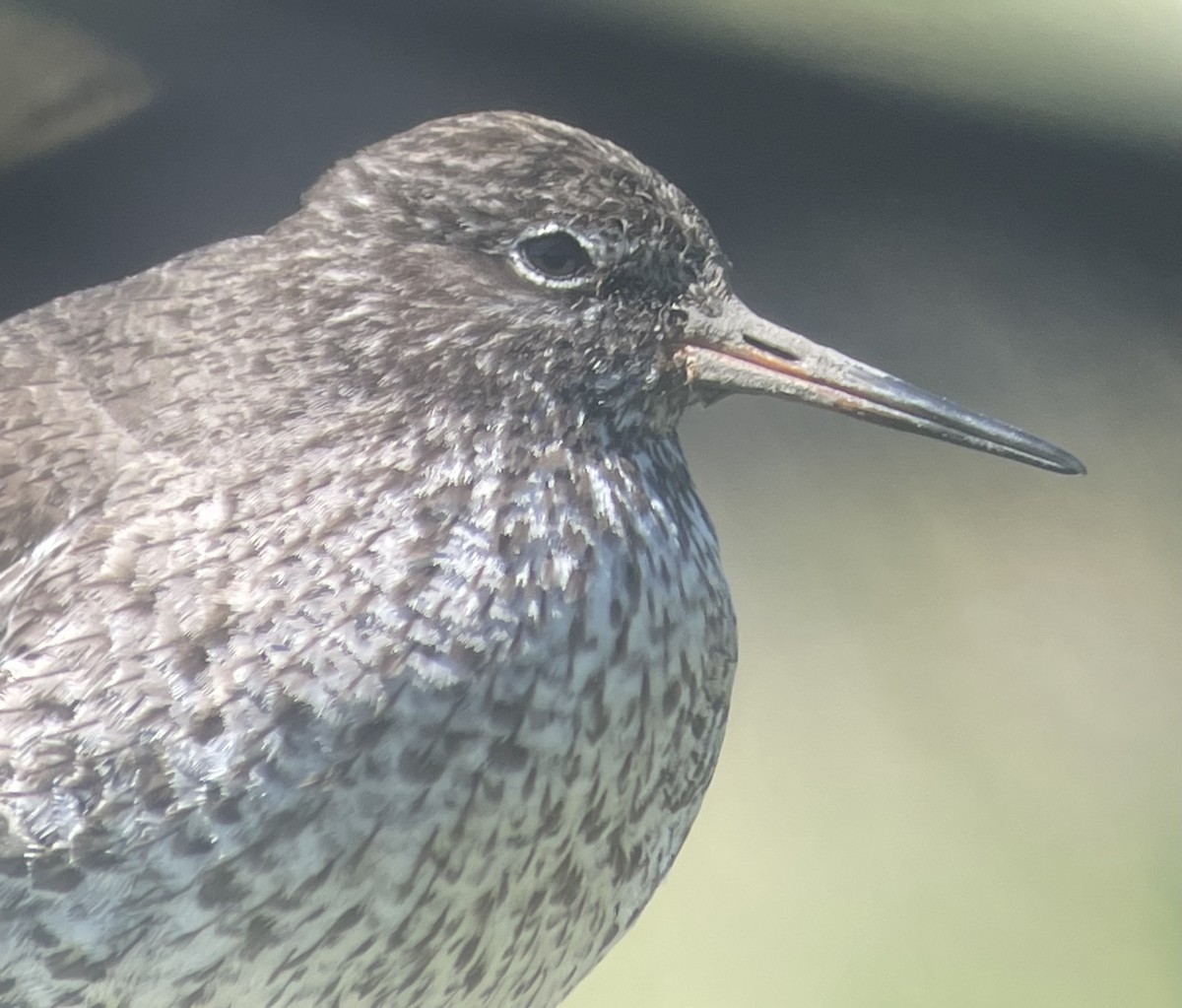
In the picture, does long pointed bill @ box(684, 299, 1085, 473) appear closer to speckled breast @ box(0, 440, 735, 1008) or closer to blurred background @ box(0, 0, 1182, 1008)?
speckled breast @ box(0, 440, 735, 1008)

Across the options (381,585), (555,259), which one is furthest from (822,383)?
(381,585)

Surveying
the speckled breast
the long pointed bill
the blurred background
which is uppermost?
the blurred background

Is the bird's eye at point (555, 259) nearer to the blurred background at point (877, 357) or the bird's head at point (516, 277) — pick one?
the bird's head at point (516, 277)

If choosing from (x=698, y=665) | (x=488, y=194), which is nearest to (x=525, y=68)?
(x=488, y=194)

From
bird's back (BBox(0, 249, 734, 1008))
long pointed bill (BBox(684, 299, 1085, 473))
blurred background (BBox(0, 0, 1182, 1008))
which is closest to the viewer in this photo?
bird's back (BBox(0, 249, 734, 1008))

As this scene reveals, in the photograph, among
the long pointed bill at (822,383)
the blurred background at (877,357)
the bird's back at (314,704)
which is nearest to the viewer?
the bird's back at (314,704)

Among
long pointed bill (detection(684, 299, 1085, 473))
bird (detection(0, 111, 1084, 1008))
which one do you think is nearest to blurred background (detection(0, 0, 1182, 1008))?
bird (detection(0, 111, 1084, 1008))

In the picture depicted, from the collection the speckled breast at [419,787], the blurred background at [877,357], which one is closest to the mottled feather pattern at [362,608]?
the speckled breast at [419,787]

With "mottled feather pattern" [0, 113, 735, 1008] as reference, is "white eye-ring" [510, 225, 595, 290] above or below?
above
